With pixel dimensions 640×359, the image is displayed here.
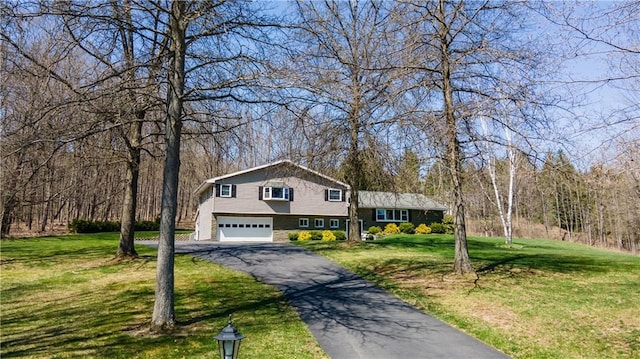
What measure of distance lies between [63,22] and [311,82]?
402 centimetres

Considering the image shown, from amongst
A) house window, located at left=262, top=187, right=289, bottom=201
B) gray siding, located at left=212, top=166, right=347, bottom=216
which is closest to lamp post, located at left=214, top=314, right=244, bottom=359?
gray siding, located at left=212, top=166, right=347, bottom=216

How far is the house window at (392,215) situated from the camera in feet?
123

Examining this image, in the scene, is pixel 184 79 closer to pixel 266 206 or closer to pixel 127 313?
pixel 127 313

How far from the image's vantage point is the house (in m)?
28.4

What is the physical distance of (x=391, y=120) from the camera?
1101 cm

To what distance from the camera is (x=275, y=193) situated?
29531mm

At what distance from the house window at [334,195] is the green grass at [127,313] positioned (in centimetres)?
1797

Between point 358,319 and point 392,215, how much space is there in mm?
30502

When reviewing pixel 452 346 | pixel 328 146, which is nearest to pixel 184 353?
pixel 452 346

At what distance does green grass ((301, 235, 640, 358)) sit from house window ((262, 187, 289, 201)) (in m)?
14.0

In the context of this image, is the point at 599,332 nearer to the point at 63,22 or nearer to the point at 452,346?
the point at 452,346

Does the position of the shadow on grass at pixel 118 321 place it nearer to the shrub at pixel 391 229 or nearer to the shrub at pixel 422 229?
the shrub at pixel 391 229

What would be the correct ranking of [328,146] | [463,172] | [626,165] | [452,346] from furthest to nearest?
[328,146] → [463,172] → [452,346] → [626,165]

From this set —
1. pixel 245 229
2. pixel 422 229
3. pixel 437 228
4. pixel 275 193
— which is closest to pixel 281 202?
pixel 275 193
